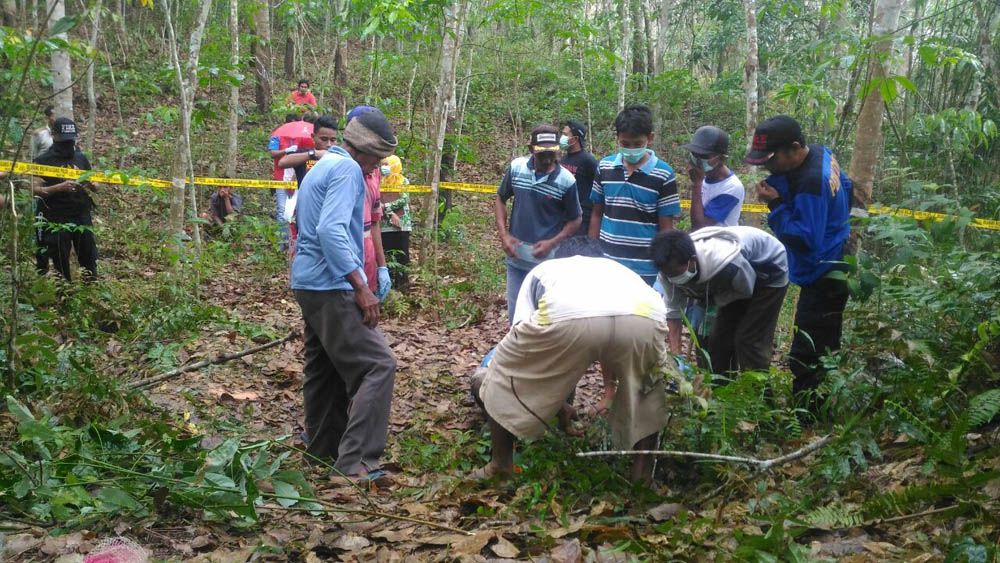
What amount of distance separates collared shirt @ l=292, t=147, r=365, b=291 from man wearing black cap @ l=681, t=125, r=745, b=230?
2.43m

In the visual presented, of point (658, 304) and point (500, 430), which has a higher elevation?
point (658, 304)

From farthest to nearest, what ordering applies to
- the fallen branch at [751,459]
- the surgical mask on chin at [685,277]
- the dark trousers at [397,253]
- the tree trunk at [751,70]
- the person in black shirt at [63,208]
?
the tree trunk at [751,70], the dark trousers at [397,253], the person in black shirt at [63,208], the surgical mask on chin at [685,277], the fallen branch at [751,459]

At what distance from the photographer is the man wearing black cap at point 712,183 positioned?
5.41 meters

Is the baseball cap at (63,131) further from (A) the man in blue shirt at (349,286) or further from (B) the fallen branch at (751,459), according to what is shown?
(B) the fallen branch at (751,459)

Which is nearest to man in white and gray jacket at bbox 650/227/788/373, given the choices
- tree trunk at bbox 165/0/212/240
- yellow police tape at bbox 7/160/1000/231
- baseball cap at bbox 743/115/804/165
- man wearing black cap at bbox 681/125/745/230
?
baseball cap at bbox 743/115/804/165

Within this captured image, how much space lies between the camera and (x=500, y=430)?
3.93 meters

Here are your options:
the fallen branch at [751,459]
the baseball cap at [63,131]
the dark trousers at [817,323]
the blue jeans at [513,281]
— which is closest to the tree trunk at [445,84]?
the blue jeans at [513,281]

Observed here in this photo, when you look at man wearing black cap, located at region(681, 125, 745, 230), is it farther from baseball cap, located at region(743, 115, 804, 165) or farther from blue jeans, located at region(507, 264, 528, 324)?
blue jeans, located at region(507, 264, 528, 324)

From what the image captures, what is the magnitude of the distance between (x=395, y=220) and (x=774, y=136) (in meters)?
4.74

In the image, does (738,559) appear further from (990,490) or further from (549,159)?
(549,159)

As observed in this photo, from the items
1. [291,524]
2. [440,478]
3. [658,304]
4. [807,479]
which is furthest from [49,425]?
[807,479]

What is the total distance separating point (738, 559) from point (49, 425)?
9.79 ft

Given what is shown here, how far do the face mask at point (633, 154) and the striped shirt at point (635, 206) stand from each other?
0.06 metres

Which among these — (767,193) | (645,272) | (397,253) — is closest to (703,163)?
(645,272)
